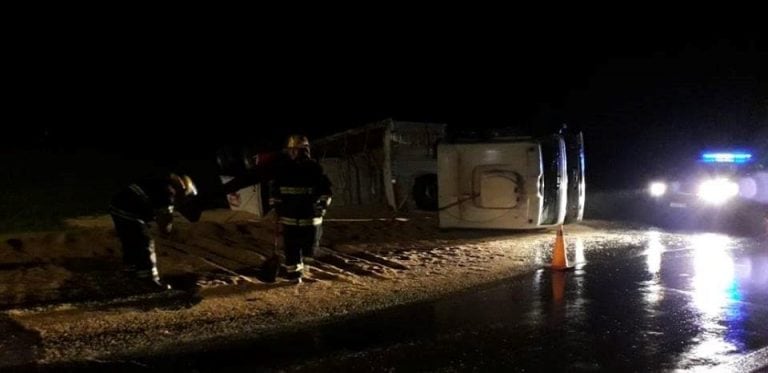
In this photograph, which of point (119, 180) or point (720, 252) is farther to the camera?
point (119, 180)

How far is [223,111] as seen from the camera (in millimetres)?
37875

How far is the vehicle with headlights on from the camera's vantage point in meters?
14.9

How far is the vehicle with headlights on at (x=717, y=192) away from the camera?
48.9 feet

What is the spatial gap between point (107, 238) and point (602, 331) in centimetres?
657

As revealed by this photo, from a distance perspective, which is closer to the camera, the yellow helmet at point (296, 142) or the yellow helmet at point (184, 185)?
the yellow helmet at point (184, 185)

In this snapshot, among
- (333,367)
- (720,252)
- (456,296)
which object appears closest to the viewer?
(333,367)

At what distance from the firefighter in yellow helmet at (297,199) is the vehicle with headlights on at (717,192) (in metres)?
9.10

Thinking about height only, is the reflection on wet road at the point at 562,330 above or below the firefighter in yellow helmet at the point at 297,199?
below

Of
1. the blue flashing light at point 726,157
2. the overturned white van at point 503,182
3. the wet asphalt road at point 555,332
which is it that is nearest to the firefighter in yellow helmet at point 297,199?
the wet asphalt road at point 555,332

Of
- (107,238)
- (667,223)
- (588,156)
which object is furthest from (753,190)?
(588,156)

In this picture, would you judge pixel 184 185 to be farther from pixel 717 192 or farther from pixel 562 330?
pixel 717 192

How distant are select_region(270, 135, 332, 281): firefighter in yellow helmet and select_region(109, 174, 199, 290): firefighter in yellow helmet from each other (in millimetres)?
1174

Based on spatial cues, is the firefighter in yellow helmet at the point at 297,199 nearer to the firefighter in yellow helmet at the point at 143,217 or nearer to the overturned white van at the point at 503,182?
the firefighter in yellow helmet at the point at 143,217

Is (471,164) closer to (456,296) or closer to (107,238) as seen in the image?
(456,296)
